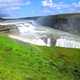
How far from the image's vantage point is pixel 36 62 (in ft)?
14.0

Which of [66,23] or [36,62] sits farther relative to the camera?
[66,23]

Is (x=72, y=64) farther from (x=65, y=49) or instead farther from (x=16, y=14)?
(x=16, y=14)

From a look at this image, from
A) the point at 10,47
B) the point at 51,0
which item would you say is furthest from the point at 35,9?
the point at 10,47

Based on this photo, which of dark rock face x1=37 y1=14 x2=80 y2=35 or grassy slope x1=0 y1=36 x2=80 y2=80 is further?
dark rock face x1=37 y1=14 x2=80 y2=35

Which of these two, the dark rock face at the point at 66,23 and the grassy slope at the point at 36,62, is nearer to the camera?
the grassy slope at the point at 36,62

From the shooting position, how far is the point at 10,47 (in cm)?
455

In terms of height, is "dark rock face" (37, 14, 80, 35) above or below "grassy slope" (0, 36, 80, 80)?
above

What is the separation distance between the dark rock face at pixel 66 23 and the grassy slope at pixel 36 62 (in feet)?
3.69

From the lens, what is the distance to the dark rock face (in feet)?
19.1

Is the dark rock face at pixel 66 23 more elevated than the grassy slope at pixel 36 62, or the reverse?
the dark rock face at pixel 66 23

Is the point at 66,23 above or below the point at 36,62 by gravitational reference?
above

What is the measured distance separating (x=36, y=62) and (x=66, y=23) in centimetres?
185

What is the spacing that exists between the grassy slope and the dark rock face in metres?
1.12

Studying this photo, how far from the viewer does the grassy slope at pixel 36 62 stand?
3.91m
